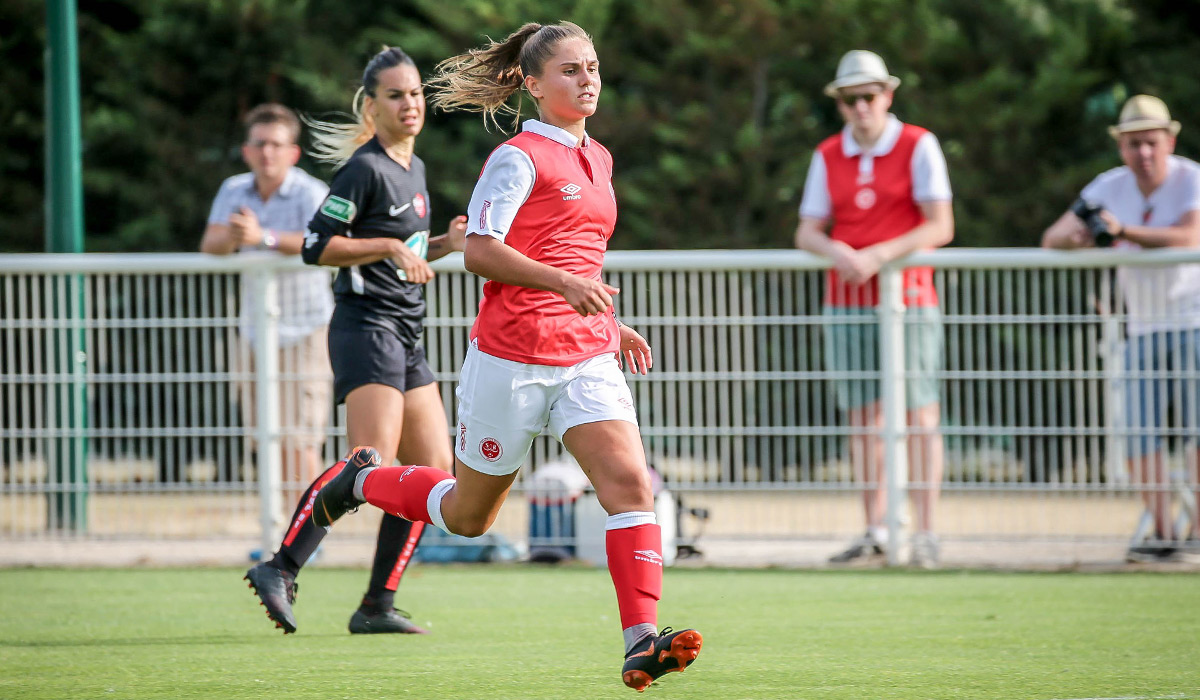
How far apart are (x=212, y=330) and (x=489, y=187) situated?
4.13 m

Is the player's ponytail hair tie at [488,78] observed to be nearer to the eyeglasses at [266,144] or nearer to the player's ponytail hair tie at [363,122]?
the player's ponytail hair tie at [363,122]

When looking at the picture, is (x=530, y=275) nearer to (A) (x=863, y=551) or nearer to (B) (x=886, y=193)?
(B) (x=886, y=193)

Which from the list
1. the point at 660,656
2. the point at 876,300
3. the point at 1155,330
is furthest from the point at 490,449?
the point at 1155,330

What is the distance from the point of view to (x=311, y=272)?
781cm

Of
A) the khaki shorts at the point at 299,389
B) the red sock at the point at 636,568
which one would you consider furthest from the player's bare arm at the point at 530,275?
the khaki shorts at the point at 299,389

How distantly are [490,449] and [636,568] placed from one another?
1.83ft

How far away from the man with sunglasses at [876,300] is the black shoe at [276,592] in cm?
339

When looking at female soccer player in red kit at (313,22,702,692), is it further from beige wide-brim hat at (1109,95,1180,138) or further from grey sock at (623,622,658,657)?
beige wide-brim hat at (1109,95,1180,138)

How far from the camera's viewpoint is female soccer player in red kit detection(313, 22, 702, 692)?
4.10m

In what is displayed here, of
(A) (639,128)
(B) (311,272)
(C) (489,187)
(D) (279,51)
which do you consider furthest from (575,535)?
(D) (279,51)

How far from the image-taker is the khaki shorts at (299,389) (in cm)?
783

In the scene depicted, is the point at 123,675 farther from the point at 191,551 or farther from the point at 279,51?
the point at 279,51

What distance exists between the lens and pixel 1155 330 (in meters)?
7.38

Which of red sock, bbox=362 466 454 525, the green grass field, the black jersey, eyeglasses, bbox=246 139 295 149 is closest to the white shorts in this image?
red sock, bbox=362 466 454 525
